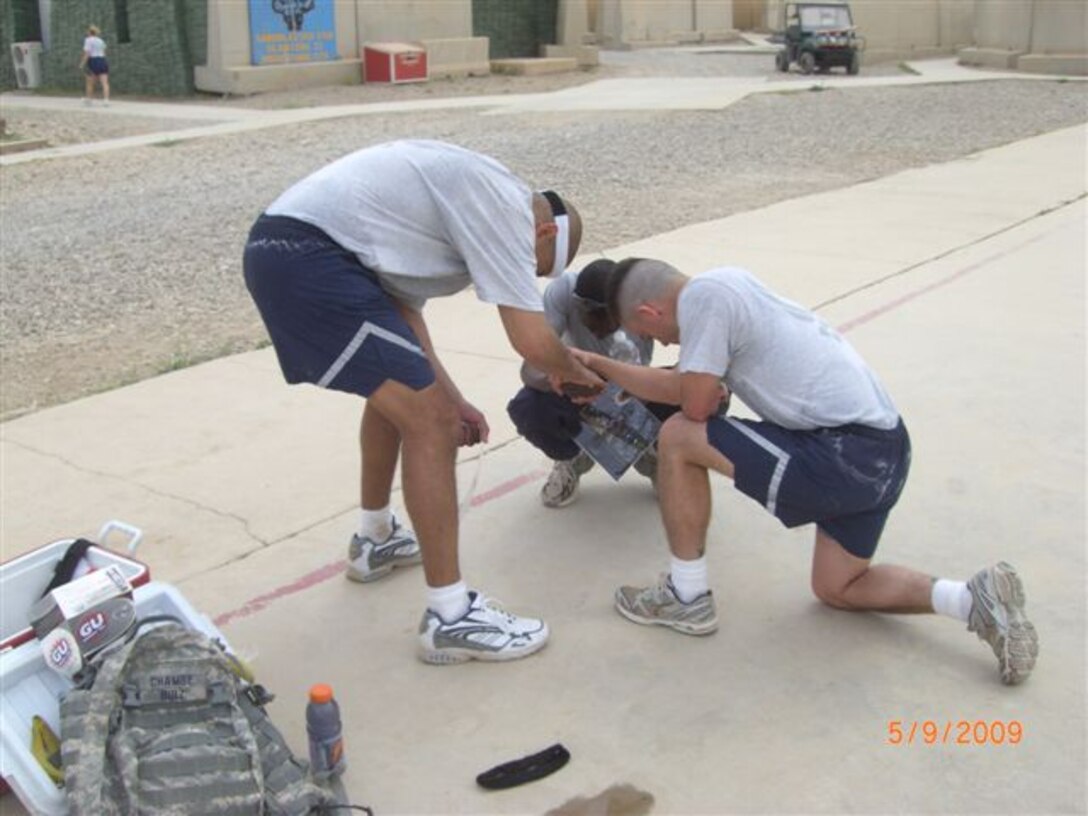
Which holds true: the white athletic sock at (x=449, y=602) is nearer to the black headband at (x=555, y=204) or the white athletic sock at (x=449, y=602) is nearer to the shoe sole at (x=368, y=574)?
the shoe sole at (x=368, y=574)

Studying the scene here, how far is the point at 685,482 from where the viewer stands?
3521 mm

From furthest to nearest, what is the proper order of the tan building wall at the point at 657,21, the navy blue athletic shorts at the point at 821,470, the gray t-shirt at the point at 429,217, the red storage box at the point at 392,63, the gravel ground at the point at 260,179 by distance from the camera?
the tan building wall at the point at 657,21
the red storage box at the point at 392,63
the gravel ground at the point at 260,179
the navy blue athletic shorts at the point at 821,470
the gray t-shirt at the point at 429,217

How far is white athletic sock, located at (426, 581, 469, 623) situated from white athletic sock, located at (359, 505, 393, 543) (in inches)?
22.8

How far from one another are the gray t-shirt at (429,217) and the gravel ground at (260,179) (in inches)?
129

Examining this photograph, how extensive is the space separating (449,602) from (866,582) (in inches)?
48.0

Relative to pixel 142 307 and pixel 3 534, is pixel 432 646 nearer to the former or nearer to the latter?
pixel 3 534

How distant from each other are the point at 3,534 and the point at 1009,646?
3.35m

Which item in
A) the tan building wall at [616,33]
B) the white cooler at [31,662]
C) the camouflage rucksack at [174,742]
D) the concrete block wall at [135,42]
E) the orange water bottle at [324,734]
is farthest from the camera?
the concrete block wall at [135,42]

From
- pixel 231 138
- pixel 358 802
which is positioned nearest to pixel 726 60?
pixel 231 138

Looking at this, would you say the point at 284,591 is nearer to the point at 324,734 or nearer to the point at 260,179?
the point at 324,734

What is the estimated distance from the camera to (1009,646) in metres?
3.22

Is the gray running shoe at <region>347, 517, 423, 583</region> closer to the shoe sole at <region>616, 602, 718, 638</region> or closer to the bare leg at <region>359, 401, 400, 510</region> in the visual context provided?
the bare leg at <region>359, 401, 400, 510</region>

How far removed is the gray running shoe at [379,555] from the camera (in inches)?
156

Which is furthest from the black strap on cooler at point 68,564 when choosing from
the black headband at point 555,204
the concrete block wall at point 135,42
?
the concrete block wall at point 135,42
